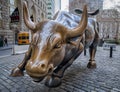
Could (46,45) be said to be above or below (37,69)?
above

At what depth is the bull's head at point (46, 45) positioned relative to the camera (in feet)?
7.88

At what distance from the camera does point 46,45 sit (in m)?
2.62

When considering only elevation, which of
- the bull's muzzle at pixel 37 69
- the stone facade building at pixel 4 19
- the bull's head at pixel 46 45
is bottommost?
the bull's muzzle at pixel 37 69

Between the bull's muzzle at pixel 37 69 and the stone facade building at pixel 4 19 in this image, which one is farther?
the stone facade building at pixel 4 19

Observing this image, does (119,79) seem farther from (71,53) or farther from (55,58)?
(55,58)

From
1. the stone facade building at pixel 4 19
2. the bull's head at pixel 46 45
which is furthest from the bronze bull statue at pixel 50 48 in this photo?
the stone facade building at pixel 4 19

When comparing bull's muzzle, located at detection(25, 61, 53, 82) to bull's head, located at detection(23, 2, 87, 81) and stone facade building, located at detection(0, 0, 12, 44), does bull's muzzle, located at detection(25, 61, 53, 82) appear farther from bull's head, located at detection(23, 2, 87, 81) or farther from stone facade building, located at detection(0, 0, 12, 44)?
stone facade building, located at detection(0, 0, 12, 44)

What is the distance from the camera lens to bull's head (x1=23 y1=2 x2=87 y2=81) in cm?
240

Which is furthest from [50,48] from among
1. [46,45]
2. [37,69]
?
[37,69]

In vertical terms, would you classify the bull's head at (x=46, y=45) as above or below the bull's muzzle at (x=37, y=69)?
above

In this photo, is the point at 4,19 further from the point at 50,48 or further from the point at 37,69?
the point at 37,69

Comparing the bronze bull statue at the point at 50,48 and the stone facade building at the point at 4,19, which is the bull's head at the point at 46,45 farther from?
the stone facade building at the point at 4,19

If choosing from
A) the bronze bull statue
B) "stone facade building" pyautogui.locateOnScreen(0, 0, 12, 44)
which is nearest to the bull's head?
the bronze bull statue

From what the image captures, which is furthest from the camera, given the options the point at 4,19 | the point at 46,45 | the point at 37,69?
the point at 4,19
